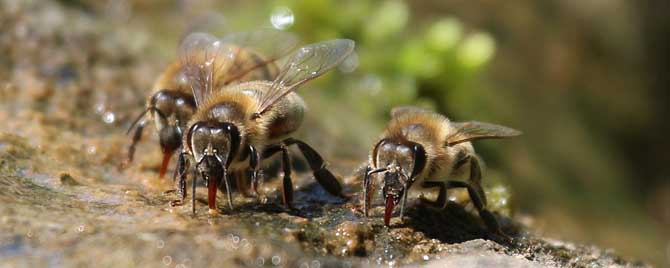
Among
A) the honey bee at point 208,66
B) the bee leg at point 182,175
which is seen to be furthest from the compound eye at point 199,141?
the honey bee at point 208,66

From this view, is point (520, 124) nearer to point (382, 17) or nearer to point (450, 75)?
point (450, 75)

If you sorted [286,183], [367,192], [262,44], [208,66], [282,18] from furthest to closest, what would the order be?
[282,18] → [262,44] → [208,66] → [286,183] → [367,192]

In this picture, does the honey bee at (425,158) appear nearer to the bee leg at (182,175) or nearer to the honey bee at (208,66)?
the bee leg at (182,175)

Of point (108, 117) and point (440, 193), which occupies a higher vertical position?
point (108, 117)

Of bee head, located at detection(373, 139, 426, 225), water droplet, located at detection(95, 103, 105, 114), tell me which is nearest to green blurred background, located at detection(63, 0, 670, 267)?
water droplet, located at detection(95, 103, 105, 114)

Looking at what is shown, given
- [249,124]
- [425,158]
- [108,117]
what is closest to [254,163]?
[249,124]

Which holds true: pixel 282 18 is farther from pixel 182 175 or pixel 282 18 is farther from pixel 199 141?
pixel 199 141
